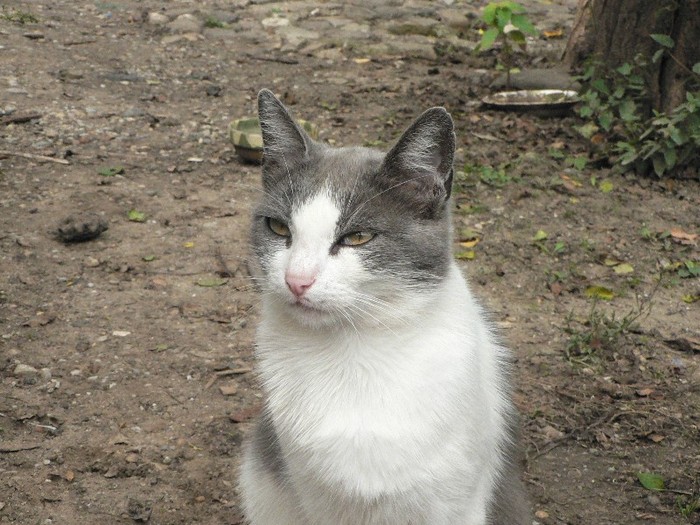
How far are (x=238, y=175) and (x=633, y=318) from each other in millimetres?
2796

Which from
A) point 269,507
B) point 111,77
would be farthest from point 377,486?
point 111,77

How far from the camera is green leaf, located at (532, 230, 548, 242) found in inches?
200

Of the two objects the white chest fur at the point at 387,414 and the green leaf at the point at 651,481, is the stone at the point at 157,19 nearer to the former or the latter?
the white chest fur at the point at 387,414

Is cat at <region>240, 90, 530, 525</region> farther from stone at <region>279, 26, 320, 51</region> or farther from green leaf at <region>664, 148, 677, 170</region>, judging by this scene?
stone at <region>279, 26, 320, 51</region>

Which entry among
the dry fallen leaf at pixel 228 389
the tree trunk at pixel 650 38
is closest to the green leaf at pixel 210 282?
the dry fallen leaf at pixel 228 389

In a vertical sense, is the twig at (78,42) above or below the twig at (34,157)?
above

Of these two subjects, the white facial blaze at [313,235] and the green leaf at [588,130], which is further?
the green leaf at [588,130]

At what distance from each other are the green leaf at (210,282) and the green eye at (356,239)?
7.38ft

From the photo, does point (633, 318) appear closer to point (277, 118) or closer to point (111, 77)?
point (277, 118)

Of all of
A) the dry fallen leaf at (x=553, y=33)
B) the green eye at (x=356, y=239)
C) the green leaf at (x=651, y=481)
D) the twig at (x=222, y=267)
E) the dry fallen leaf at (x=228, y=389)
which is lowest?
A: the dry fallen leaf at (x=228, y=389)

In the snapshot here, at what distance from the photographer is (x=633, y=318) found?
13.6 feet

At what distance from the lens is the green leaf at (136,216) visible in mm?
5156

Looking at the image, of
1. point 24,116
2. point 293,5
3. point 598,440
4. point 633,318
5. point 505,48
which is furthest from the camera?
point 293,5

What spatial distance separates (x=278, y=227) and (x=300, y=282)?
308mm
